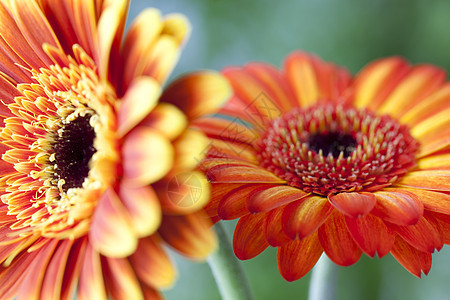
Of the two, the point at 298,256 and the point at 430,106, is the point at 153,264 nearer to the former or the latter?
the point at 298,256

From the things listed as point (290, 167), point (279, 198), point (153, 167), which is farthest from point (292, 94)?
point (153, 167)

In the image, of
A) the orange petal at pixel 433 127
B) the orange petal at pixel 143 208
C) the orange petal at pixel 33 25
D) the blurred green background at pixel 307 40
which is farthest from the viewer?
the blurred green background at pixel 307 40

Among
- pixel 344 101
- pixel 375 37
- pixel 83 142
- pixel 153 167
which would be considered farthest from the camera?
pixel 375 37

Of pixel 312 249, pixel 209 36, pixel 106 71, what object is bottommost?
pixel 312 249

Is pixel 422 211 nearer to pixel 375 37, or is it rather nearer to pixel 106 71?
pixel 106 71

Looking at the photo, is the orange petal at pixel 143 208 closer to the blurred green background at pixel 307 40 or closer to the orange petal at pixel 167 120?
the orange petal at pixel 167 120

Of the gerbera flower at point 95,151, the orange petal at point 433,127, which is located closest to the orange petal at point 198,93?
the gerbera flower at point 95,151

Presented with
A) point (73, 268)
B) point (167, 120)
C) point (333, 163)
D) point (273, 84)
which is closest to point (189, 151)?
point (167, 120)
